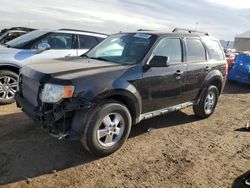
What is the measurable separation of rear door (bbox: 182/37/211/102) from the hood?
67.2 inches

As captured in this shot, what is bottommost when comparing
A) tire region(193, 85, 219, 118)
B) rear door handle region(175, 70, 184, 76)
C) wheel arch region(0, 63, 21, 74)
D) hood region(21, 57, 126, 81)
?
tire region(193, 85, 219, 118)

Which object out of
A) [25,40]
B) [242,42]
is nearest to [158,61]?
[25,40]

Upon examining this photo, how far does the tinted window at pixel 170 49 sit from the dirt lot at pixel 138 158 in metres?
1.43

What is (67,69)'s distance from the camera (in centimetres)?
425

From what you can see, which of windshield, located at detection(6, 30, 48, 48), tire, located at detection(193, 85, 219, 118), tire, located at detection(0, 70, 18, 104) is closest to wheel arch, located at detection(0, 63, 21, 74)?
tire, located at detection(0, 70, 18, 104)

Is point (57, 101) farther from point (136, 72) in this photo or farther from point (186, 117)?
point (186, 117)

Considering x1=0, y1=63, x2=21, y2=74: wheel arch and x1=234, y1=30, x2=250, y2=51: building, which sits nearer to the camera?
x1=0, y1=63, x2=21, y2=74: wheel arch

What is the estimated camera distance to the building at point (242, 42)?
4424cm

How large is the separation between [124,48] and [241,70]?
748cm

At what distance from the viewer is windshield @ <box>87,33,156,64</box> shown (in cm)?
489

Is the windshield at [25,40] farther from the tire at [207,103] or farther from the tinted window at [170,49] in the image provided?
the tire at [207,103]

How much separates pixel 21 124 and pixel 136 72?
2.47m

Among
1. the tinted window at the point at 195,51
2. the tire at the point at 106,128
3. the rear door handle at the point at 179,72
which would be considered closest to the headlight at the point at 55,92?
the tire at the point at 106,128

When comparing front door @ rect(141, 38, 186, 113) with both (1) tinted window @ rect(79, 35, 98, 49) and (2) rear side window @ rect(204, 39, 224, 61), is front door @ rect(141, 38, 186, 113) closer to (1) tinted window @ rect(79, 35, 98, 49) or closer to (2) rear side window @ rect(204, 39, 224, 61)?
(2) rear side window @ rect(204, 39, 224, 61)
